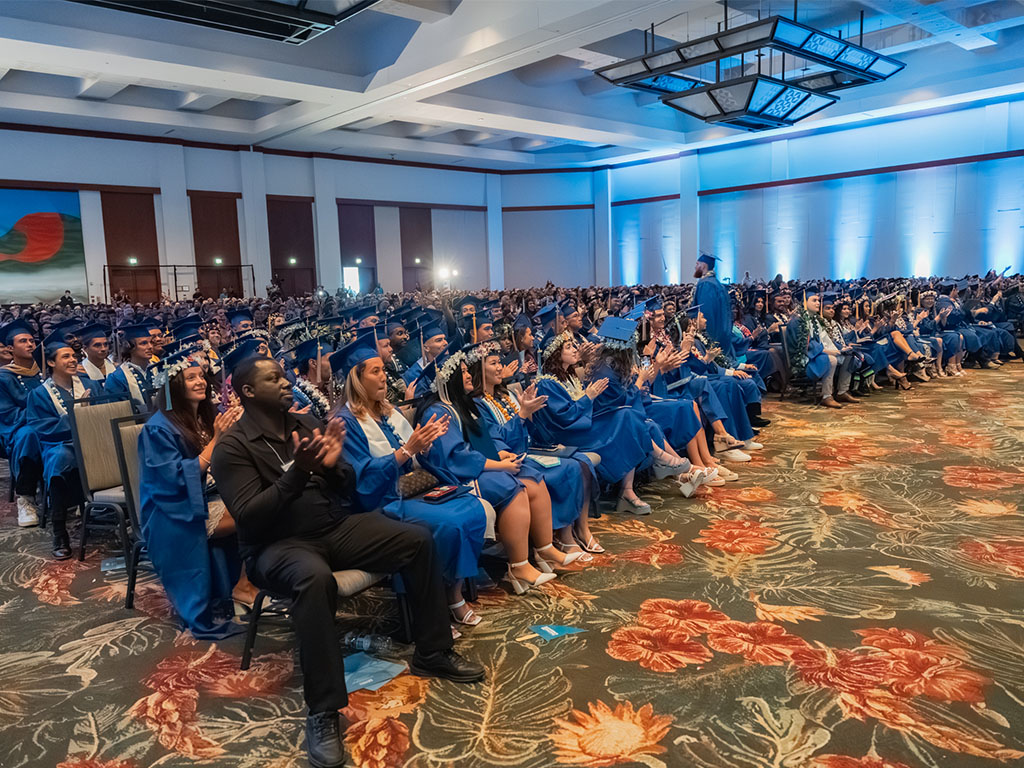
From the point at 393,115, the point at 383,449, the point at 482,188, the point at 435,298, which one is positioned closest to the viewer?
the point at 383,449

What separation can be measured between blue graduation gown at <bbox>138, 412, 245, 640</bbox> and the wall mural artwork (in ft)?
58.6

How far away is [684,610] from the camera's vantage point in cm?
364

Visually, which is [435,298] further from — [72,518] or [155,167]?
[72,518]

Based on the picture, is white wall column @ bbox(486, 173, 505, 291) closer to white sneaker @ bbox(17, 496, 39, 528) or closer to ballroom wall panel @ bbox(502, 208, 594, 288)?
ballroom wall panel @ bbox(502, 208, 594, 288)

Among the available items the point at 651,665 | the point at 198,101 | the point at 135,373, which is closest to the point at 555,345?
the point at 651,665

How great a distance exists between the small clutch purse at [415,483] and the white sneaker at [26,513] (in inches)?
128

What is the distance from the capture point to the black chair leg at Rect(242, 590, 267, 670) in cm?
301

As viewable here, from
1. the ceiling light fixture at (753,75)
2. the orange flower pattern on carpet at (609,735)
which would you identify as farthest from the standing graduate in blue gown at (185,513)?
the ceiling light fixture at (753,75)

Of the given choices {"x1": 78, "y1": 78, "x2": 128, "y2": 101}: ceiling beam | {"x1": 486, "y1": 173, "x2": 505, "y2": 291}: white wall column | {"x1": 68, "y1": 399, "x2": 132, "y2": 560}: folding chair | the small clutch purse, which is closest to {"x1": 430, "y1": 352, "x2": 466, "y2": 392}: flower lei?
the small clutch purse

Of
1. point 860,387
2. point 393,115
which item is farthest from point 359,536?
point 393,115

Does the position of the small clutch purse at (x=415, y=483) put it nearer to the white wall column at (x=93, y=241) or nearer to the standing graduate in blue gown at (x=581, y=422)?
the standing graduate in blue gown at (x=581, y=422)

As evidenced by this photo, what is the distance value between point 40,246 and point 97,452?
17.2 m

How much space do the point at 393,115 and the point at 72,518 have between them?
1337 cm

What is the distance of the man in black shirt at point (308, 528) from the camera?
2.70 meters
